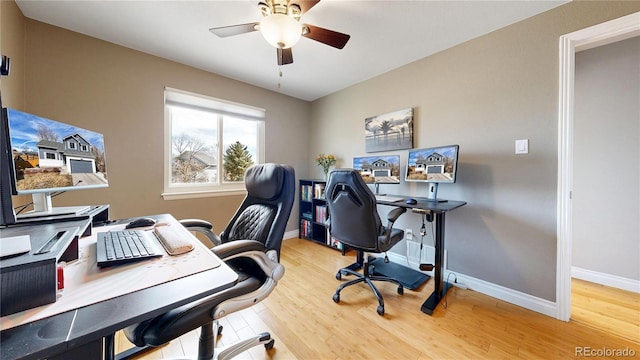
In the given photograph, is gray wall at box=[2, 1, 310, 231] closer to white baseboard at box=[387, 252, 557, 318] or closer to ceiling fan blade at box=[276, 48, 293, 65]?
ceiling fan blade at box=[276, 48, 293, 65]

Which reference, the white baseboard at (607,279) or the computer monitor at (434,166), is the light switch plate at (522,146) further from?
the white baseboard at (607,279)

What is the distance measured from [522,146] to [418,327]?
1636 mm

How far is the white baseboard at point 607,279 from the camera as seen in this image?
1905 mm

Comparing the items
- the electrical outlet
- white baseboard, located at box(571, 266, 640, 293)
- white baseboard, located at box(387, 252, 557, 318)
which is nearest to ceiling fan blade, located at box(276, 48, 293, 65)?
Answer: the electrical outlet

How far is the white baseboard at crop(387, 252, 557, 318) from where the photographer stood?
1651mm

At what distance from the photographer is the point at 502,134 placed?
1.87 metres

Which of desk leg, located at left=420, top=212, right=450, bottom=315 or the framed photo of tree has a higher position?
the framed photo of tree

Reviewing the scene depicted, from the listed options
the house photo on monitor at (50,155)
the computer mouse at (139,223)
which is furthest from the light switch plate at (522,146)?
the house photo on monitor at (50,155)

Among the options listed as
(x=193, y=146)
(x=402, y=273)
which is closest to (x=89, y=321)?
(x=402, y=273)

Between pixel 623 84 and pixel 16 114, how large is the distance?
4085 mm

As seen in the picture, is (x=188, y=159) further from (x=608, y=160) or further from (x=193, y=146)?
(x=608, y=160)

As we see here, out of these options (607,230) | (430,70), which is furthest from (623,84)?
(430,70)

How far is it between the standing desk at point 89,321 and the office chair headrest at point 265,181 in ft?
2.43

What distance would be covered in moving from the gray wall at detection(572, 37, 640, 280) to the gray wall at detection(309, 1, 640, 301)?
90 centimetres
